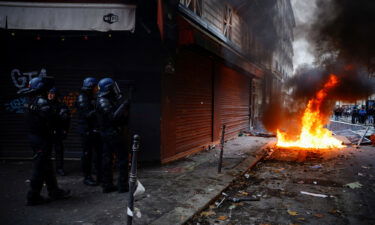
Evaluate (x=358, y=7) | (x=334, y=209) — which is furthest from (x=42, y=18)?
A: (x=358, y=7)

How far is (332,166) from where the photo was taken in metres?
7.85

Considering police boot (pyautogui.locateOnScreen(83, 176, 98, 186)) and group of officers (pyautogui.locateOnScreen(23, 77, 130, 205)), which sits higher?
group of officers (pyautogui.locateOnScreen(23, 77, 130, 205))

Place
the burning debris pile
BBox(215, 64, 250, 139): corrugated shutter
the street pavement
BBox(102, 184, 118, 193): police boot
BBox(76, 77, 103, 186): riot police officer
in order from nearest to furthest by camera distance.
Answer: the street pavement → BBox(102, 184, 118, 193): police boot → BBox(76, 77, 103, 186): riot police officer → the burning debris pile → BBox(215, 64, 250, 139): corrugated shutter

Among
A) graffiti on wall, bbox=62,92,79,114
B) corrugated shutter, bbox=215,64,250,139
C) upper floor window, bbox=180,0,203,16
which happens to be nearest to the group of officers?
graffiti on wall, bbox=62,92,79,114

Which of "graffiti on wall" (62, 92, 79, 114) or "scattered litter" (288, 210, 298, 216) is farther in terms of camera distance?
"graffiti on wall" (62, 92, 79, 114)

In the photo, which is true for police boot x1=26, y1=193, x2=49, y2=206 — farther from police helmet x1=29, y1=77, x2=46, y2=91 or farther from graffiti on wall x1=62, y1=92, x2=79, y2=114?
graffiti on wall x1=62, y1=92, x2=79, y2=114

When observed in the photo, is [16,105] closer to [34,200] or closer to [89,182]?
[89,182]

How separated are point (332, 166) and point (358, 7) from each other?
5.62 meters

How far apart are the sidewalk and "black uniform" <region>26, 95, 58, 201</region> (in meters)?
0.43

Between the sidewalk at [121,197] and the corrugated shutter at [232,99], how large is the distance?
462 centimetres

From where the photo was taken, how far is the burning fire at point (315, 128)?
12.1 meters

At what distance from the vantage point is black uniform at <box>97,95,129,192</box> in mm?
4789

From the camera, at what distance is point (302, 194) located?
5.36 meters

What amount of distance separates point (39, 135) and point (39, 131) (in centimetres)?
6
